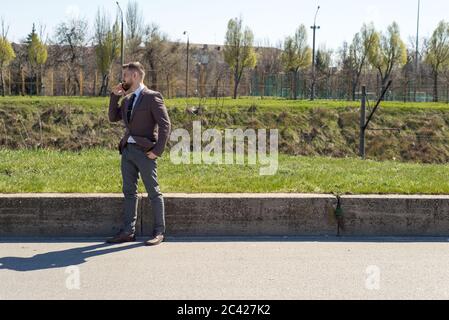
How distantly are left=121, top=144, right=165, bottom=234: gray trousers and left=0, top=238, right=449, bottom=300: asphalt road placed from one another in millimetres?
263

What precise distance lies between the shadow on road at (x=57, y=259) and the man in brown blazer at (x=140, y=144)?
26cm

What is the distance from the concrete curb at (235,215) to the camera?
6.48 m

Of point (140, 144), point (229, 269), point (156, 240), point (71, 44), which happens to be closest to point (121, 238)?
point (156, 240)

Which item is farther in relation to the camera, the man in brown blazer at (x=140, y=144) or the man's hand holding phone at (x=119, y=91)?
the man's hand holding phone at (x=119, y=91)

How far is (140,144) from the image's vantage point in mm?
6145

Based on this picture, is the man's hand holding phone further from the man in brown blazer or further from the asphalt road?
the asphalt road

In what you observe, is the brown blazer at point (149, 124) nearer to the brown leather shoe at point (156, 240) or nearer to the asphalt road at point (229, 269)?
A: the brown leather shoe at point (156, 240)

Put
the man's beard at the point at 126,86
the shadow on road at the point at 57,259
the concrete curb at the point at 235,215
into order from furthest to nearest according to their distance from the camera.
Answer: the concrete curb at the point at 235,215 < the man's beard at the point at 126,86 < the shadow on road at the point at 57,259

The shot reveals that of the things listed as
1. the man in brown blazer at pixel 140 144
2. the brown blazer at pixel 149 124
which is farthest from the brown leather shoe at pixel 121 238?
the brown blazer at pixel 149 124

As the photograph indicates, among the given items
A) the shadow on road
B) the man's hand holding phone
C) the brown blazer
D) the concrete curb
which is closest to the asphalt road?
the shadow on road

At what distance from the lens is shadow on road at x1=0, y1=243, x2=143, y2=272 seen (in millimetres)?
5355

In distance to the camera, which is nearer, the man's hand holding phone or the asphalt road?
the asphalt road
